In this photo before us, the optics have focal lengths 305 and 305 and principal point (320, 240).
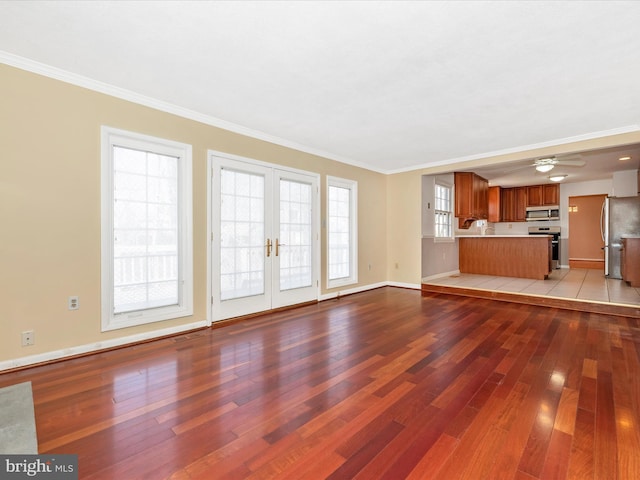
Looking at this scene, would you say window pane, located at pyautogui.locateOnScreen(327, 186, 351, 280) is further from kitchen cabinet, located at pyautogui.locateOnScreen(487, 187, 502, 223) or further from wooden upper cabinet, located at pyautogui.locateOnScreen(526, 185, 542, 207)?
wooden upper cabinet, located at pyautogui.locateOnScreen(526, 185, 542, 207)

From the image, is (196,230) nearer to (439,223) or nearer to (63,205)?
(63,205)

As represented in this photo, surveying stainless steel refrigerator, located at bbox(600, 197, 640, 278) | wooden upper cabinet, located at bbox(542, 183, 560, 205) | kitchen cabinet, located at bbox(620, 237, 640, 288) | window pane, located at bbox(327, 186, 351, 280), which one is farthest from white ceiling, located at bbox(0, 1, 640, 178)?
wooden upper cabinet, located at bbox(542, 183, 560, 205)

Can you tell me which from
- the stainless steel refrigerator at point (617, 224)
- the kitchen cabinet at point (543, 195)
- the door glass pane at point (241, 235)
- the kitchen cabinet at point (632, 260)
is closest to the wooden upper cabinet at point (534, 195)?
the kitchen cabinet at point (543, 195)

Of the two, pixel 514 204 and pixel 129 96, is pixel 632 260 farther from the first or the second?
pixel 129 96

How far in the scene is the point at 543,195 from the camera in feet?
28.2

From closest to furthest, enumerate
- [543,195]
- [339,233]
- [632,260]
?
[632,260] < [339,233] < [543,195]

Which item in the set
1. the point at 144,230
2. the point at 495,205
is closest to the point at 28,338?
the point at 144,230

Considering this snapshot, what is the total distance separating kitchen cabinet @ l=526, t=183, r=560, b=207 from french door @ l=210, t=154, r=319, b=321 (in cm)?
719

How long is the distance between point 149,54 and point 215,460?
2.88 metres

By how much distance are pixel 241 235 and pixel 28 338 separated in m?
2.27

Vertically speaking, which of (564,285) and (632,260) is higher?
(632,260)

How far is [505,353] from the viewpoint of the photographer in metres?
2.88

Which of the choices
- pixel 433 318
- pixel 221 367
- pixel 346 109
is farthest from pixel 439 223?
pixel 221 367

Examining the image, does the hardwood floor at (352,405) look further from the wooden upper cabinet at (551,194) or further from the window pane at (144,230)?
the wooden upper cabinet at (551,194)
